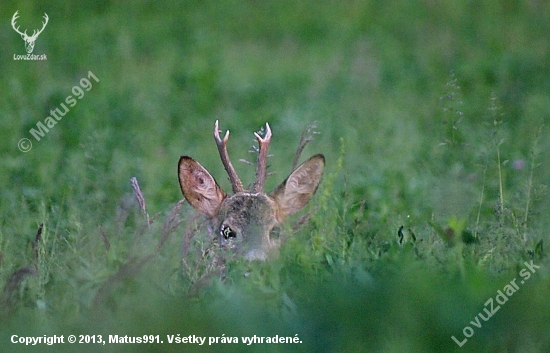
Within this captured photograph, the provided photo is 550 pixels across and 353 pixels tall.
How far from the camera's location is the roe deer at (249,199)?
631cm

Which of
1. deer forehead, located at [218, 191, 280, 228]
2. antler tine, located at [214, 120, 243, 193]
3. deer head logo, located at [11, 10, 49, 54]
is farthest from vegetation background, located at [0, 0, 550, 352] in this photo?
antler tine, located at [214, 120, 243, 193]

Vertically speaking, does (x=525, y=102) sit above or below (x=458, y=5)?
below

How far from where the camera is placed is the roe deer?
6312 millimetres

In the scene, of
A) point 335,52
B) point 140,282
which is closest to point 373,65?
point 335,52

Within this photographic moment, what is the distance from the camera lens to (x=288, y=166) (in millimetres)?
9086

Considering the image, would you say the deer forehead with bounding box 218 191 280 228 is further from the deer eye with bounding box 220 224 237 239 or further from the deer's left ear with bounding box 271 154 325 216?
the deer's left ear with bounding box 271 154 325 216

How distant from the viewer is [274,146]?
9.85 m

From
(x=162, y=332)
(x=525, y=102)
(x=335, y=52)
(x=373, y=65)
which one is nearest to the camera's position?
(x=162, y=332)

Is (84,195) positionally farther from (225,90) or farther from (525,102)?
(525,102)

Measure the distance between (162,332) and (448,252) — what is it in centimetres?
183

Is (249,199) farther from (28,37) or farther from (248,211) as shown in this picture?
(28,37)

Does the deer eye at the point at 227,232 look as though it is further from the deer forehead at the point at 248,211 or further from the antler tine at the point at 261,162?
the antler tine at the point at 261,162

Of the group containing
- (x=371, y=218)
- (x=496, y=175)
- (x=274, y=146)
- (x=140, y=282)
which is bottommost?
(x=140, y=282)

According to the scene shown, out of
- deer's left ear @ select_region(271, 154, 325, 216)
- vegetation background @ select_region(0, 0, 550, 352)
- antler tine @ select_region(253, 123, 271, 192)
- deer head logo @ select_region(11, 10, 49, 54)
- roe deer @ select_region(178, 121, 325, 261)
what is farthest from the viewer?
deer head logo @ select_region(11, 10, 49, 54)
